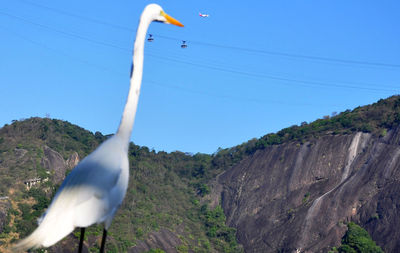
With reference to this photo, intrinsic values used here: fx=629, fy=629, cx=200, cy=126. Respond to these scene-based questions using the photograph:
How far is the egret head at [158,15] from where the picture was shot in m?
9.22

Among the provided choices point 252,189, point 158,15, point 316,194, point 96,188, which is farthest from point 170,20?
point 252,189

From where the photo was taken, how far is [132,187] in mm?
66125

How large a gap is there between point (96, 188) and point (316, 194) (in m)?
58.4

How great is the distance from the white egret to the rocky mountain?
39371 mm

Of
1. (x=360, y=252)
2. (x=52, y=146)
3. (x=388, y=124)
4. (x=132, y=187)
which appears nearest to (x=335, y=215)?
(x=360, y=252)

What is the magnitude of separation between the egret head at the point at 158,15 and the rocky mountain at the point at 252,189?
3903cm

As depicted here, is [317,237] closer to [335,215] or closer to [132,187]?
[335,215]

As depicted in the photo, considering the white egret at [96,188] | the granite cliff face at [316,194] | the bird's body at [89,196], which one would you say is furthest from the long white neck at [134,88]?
the granite cliff face at [316,194]

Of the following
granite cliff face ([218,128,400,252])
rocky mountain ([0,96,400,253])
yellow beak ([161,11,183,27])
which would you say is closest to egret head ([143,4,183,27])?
yellow beak ([161,11,183,27])

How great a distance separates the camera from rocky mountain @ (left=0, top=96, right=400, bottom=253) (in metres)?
55.2

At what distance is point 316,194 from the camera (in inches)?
2544

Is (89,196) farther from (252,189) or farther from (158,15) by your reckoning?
(252,189)

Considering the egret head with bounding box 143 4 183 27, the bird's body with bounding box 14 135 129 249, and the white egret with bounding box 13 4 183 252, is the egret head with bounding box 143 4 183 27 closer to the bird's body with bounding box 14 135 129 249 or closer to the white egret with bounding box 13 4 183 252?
the white egret with bounding box 13 4 183 252

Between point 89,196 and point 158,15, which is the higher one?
point 158,15
